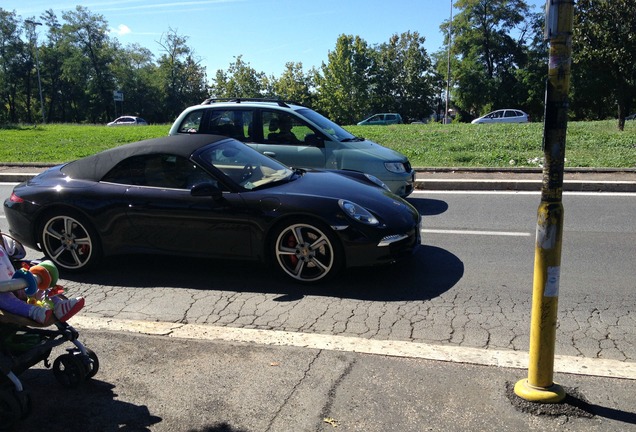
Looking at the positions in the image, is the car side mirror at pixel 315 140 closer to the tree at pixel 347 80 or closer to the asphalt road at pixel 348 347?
the asphalt road at pixel 348 347

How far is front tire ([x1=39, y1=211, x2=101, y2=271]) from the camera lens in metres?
5.64

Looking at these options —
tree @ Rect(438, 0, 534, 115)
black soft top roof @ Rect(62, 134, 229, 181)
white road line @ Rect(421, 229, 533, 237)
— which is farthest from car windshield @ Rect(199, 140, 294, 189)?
tree @ Rect(438, 0, 534, 115)

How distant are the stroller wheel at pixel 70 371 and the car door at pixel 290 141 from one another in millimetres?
5488

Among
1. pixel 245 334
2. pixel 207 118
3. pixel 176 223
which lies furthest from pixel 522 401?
pixel 207 118

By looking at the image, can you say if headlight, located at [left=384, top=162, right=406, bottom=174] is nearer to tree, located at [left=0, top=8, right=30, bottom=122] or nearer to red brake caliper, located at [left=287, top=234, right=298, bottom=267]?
red brake caliper, located at [left=287, top=234, right=298, bottom=267]

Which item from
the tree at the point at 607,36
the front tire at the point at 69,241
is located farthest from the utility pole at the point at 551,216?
the tree at the point at 607,36

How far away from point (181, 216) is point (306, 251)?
1.27m

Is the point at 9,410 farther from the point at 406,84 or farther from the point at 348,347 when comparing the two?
the point at 406,84

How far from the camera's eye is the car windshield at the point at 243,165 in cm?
558

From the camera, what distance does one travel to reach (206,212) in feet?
17.6

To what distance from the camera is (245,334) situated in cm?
416

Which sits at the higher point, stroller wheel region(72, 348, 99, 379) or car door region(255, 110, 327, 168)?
car door region(255, 110, 327, 168)

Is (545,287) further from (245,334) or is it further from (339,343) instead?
(245,334)

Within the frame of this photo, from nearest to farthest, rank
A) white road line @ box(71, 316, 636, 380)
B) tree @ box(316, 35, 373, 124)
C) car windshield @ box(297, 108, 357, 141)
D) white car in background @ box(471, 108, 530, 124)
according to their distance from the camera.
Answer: white road line @ box(71, 316, 636, 380) < car windshield @ box(297, 108, 357, 141) < white car in background @ box(471, 108, 530, 124) < tree @ box(316, 35, 373, 124)
